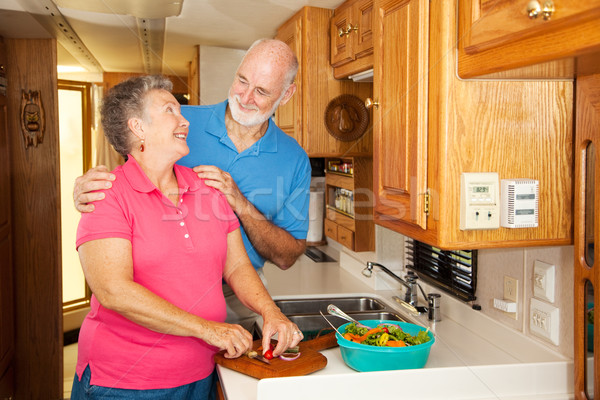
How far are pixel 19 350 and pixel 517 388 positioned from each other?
2815 millimetres

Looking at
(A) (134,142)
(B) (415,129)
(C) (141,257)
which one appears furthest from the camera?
(A) (134,142)

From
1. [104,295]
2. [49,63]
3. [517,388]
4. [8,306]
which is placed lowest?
[8,306]

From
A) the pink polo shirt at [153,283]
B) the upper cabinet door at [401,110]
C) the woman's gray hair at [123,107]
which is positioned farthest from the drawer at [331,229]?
the woman's gray hair at [123,107]

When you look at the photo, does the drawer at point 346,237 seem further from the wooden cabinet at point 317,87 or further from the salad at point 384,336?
the salad at point 384,336

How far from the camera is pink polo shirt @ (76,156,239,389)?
56.2 inches

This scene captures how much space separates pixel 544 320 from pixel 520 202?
1.39ft

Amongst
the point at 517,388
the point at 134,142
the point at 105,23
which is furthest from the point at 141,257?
the point at 105,23

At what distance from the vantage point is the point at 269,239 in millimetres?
1875

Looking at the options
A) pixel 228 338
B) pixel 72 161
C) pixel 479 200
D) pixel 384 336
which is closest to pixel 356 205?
pixel 384 336

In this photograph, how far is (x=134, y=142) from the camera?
60.7 inches

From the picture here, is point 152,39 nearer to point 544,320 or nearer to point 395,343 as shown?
point 395,343

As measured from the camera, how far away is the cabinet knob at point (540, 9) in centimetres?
88

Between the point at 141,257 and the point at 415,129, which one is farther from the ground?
the point at 415,129

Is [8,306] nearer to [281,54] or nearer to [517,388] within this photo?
[281,54]
